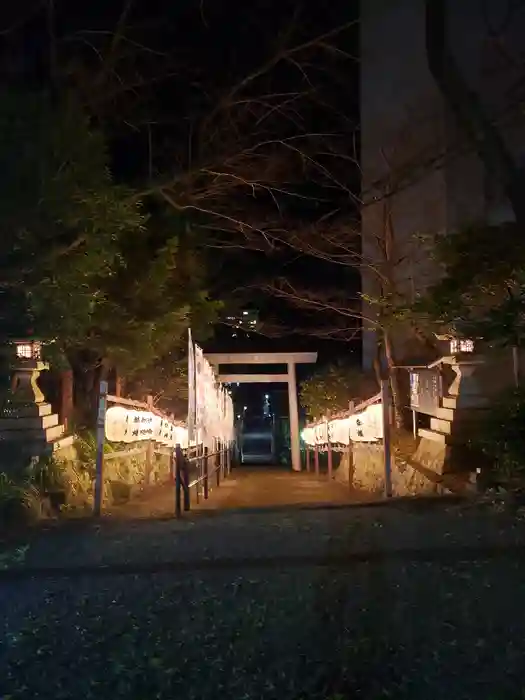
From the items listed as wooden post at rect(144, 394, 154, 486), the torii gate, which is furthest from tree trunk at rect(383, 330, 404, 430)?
the torii gate

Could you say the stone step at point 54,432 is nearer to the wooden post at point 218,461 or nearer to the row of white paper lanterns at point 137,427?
the row of white paper lanterns at point 137,427

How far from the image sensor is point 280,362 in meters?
29.5

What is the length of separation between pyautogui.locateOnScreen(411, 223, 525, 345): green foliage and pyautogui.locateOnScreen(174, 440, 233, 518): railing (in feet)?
13.3

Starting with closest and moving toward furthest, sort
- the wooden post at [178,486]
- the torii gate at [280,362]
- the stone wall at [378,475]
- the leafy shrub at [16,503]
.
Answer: the leafy shrub at [16,503]
the wooden post at [178,486]
the stone wall at [378,475]
the torii gate at [280,362]

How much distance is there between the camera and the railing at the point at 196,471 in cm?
1108

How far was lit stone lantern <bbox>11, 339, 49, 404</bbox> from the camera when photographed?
11.5m

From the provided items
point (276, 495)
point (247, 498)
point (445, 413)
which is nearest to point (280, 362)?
point (276, 495)

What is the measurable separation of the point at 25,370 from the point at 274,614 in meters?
7.54

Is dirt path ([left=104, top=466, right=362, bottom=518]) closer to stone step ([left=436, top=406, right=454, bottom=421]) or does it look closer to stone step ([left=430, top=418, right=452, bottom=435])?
stone step ([left=430, top=418, right=452, bottom=435])

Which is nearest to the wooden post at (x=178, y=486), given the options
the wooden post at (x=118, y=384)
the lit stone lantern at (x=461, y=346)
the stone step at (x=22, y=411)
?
the stone step at (x=22, y=411)

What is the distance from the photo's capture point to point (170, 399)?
21031mm

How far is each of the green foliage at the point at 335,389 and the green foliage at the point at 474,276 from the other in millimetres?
12178

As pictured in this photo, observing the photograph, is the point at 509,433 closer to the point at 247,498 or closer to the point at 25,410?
the point at 25,410

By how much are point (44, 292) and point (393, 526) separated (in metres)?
5.37
